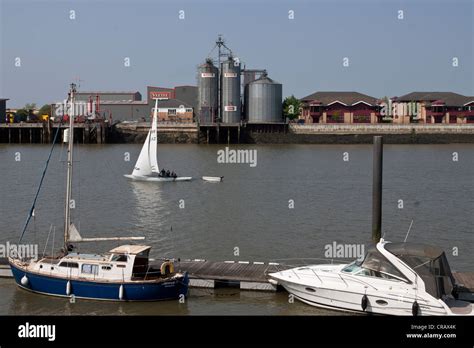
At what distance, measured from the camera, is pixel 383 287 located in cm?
2033

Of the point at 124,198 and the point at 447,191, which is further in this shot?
the point at 447,191

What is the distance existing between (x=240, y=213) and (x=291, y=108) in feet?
327

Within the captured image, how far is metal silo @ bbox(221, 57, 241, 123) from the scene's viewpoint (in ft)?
410

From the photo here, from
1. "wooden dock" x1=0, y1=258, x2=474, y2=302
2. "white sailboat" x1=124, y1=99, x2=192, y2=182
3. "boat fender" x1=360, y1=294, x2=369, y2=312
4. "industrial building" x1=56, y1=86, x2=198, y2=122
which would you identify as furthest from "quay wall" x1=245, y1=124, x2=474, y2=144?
"boat fender" x1=360, y1=294, x2=369, y2=312

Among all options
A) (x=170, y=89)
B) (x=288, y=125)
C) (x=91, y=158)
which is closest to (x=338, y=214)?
(x=91, y=158)

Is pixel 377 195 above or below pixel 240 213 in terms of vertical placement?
above

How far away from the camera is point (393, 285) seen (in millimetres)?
20219

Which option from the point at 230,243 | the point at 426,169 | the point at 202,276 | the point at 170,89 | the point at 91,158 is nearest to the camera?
the point at 202,276

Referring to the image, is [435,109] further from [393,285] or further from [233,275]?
[393,285]

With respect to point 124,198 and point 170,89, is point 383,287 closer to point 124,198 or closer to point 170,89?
point 124,198

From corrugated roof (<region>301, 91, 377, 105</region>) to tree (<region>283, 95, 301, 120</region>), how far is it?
4244mm

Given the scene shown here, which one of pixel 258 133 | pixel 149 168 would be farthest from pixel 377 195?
pixel 258 133

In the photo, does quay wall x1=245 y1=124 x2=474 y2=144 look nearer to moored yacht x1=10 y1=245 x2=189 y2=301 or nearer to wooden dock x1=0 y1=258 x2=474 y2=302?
wooden dock x1=0 y1=258 x2=474 y2=302

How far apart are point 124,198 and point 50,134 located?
78.4 m
